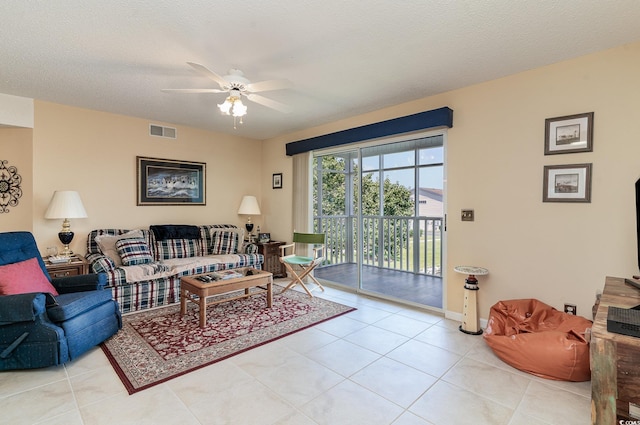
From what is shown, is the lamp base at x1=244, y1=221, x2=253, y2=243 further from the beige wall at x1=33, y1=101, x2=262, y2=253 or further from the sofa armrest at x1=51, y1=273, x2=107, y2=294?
the sofa armrest at x1=51, y1=273, x2=107, y2=294

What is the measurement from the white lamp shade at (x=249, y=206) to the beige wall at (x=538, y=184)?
123 inches

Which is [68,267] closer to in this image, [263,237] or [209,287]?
[209,287]

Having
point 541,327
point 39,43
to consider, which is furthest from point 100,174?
point 541,327

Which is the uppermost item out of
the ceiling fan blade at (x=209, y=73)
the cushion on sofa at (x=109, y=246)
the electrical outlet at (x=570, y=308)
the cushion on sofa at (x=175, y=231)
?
the ceiling fan blade at (x=209, y=73)

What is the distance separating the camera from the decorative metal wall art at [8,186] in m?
3.69

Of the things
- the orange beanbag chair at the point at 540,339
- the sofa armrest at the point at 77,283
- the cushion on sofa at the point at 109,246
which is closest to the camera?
the orange beanbag chair at the point at 540,339

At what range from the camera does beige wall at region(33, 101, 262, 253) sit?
3758 millimetres

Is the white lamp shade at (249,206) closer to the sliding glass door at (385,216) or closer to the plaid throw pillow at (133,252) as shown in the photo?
the sliding glass door at (385,216)

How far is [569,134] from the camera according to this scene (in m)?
2.67

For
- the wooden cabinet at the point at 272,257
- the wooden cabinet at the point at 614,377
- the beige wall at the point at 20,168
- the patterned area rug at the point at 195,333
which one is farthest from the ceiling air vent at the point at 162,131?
the wooden cabinet at the point at 614,377

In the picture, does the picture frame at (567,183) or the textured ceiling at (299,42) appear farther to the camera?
the picture frame at (567,183)

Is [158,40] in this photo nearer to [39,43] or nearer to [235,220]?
[39,43]

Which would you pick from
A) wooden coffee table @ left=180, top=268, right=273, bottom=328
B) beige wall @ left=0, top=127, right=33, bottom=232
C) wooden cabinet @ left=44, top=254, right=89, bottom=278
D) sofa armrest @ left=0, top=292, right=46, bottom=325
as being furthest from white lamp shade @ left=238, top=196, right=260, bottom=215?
sofa armrest @ left=0, top=292, right=46, bottom=325

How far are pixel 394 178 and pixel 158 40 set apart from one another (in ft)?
12.8
